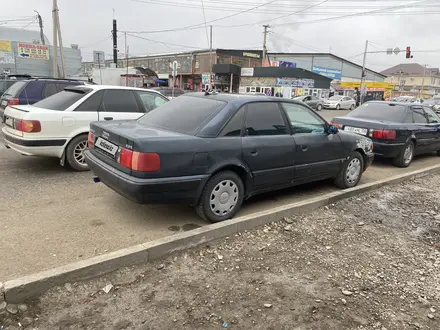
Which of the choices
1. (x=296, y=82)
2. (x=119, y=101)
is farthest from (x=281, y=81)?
(x=119, y=101)

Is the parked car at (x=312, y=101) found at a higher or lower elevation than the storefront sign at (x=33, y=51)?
lower

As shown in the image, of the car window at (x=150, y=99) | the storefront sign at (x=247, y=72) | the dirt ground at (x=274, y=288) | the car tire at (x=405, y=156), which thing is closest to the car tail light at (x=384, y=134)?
the car tire at (x=405, y=156)

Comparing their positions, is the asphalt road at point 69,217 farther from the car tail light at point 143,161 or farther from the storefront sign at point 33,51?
the storefront sign at point 33,51

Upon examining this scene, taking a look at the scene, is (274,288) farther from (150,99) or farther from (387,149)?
(387,149)

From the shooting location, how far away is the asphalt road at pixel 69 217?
3236 millimetres

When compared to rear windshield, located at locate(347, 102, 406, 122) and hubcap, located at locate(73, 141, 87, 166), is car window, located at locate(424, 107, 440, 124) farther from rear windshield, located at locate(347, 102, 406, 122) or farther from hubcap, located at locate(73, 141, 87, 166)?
hubcap, located at locate(73, 141, 87, 166)

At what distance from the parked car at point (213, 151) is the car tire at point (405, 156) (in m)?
3.39

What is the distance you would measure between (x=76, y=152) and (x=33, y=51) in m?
31.2

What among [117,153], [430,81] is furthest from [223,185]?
[430,81]

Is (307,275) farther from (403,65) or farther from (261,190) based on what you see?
(403,65)

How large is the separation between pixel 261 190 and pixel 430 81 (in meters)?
126

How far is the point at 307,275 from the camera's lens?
129 inches

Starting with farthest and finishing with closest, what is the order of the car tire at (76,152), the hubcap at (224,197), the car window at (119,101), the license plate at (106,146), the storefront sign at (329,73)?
the storefront sign at (329,73) < the car window at (119,101) < the car tire at (76,152) < the hubcap at (224,197) < the license plate at (106,146)

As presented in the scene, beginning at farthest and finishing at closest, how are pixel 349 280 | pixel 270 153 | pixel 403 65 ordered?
pixel 403 65, pixel 270 153, pixel 349 280
